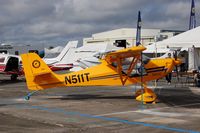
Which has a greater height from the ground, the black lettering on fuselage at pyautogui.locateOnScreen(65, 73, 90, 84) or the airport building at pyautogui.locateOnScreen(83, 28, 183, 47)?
the airport building at pyautogui.locateOnScreen(83, 28, 183, 47)

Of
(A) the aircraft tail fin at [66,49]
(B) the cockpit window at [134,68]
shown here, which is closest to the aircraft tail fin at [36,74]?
(B) the cockpit window at [134,68]

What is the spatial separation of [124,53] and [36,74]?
3.89 meters

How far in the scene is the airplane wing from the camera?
1359 centimetres

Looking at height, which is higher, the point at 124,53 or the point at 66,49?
the point at 66,49

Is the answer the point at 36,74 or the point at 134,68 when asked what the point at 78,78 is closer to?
the point at 36,74

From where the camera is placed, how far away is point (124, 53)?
14.1 metres

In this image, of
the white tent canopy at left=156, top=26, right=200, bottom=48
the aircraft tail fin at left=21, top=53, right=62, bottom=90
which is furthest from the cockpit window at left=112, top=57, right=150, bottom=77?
the white tent canopy at left=156, top=26, right=200, bottom=48

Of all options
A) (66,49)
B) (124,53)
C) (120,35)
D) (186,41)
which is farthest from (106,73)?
(120,35)

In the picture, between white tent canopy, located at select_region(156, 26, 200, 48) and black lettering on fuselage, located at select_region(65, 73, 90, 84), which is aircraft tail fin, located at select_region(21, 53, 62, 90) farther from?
white tent canopy, located at select_region(156, 26, 200, 48)

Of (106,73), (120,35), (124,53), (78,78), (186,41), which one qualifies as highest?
(120,35)

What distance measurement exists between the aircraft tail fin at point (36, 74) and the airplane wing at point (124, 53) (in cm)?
248

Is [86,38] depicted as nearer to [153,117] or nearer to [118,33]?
[118,33]

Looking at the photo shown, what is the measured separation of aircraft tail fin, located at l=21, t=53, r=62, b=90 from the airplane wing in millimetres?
2479

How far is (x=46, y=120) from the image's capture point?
10438mm
